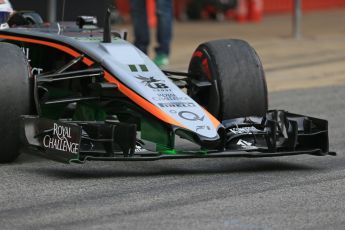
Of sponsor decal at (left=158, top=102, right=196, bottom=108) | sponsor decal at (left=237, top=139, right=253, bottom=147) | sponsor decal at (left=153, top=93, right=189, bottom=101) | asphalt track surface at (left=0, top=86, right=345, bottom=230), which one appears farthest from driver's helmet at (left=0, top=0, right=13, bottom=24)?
sponsor decal at (left=237, top=139, right=253, bottom=147)

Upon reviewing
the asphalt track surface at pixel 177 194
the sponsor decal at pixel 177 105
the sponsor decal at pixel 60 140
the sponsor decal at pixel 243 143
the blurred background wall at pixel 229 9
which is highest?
the sponsor decal at pixel 177 105

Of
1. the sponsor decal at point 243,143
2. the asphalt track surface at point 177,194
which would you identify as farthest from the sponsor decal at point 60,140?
the sponsor decal at point 243,143

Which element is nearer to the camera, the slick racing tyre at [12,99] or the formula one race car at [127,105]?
the formula one race car at [127,105]

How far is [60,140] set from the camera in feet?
20.5

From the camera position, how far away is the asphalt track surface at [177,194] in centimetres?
516

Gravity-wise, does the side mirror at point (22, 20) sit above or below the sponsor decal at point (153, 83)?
above

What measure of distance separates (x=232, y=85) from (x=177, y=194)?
142cm

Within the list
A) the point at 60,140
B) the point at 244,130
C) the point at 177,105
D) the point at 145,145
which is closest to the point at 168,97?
the point at 177,105

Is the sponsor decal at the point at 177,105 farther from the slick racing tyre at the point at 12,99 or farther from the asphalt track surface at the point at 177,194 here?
the slick racing tyre at the point at 12,99

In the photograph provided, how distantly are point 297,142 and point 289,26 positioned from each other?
12.8m

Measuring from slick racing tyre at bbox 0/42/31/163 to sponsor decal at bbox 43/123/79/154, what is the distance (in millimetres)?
252

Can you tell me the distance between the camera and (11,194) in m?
5.79

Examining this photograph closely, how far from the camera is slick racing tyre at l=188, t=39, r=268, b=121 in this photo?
7.02 m

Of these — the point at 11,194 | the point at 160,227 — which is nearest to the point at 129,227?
the point at 160,227
